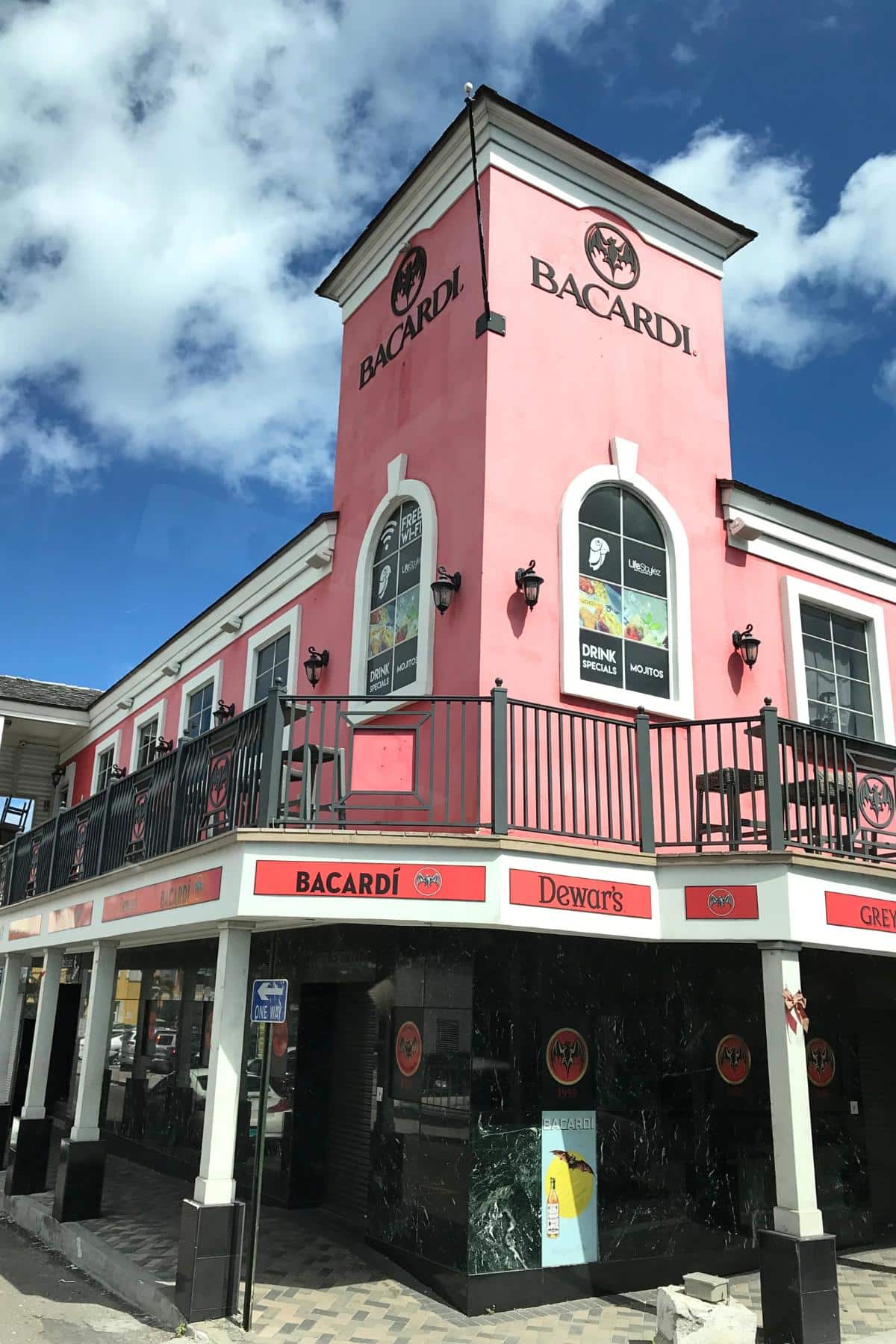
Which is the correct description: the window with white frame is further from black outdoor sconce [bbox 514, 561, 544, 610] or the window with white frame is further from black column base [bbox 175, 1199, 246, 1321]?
black column base [bbox 175, 1199, 246, 1321]

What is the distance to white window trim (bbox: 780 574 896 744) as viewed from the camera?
11.4 m

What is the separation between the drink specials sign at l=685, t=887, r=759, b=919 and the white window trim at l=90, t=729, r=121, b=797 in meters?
13.8

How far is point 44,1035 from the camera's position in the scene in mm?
13008

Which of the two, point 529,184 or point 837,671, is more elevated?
point 529,184

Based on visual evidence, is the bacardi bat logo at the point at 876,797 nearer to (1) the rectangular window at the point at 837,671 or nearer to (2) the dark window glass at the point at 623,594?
(2) the dark window glass at the point at 623,594

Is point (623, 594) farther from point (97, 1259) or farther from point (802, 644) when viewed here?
point (97, 1259)

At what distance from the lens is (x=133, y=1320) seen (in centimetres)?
784

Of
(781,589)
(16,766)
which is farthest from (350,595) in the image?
(16,766)

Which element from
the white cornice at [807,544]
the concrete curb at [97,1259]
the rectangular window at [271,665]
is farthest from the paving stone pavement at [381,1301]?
the white cornice at [807,544]

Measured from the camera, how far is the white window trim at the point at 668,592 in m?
9.66

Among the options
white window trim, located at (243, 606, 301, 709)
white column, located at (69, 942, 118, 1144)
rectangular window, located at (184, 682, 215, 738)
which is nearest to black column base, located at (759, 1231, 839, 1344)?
white column, located at (69, 942, 118, 1144)

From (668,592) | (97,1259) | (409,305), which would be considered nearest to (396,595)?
(668,592)

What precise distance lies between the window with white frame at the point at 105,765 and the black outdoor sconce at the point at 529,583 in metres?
12.3

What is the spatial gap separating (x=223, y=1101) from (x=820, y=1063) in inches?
229
